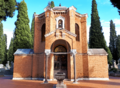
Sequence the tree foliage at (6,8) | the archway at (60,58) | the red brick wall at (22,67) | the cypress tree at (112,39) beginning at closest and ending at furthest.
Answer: the tree foliage at (6,8), the archway at (60,58), the red brick wall at (22,67), the cypress tree at (112,39)

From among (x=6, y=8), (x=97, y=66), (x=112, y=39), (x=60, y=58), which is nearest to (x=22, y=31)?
(x=60, y=58)

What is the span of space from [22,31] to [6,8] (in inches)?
567

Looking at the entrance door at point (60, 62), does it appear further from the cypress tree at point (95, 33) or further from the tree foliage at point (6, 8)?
the cypress tree at point (95, 33)

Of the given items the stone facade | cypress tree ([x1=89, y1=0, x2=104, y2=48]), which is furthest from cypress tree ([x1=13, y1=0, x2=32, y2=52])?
cypress tree ([x1=89, y1=0, x2=104, y2=48])

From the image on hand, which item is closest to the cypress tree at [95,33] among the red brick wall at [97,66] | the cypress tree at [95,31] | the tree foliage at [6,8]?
the cypress tree at [95,31]

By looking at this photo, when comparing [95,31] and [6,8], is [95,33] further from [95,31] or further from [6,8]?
[6,8]

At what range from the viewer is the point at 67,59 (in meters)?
15.5

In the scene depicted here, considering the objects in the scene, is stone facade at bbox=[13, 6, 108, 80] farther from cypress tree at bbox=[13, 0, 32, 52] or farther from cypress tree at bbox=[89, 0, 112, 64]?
cypress tree at bbox=[89, 0, 112, 64]

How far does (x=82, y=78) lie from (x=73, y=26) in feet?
24.8

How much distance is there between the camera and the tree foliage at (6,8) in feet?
30.9

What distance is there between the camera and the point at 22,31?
78.4 ft

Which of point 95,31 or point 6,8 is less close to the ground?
point 95,31

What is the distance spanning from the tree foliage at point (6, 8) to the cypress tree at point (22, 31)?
44.5 ft

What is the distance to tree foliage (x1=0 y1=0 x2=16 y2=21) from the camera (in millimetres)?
9406
